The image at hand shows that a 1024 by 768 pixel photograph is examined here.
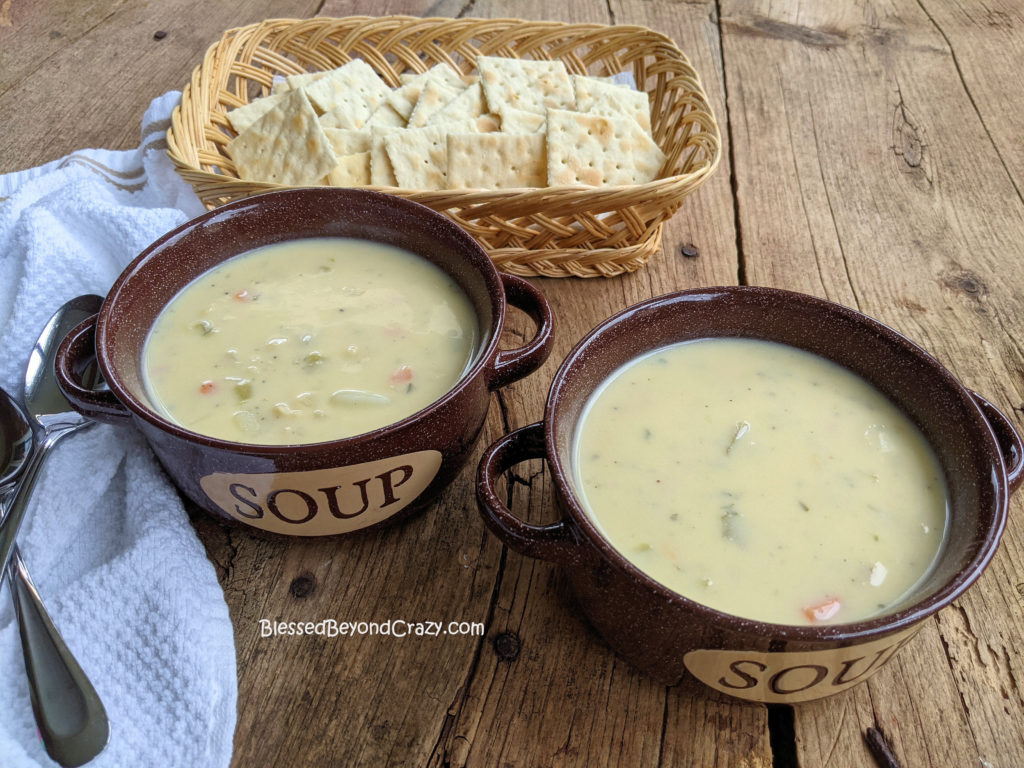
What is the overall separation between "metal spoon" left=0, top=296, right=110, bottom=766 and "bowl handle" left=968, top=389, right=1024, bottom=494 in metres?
1.02

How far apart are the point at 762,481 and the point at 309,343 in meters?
0.63

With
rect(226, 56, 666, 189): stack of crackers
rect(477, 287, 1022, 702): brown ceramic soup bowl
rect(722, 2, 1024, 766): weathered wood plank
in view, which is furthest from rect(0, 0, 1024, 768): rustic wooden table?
rect(226, 56, 666, 189): stack of crackers

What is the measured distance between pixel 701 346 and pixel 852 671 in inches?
18.0

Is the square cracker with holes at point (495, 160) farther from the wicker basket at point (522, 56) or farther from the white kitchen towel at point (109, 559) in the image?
the white kitchen towel at point (109, 559)

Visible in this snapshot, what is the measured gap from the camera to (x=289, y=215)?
1.34 meters

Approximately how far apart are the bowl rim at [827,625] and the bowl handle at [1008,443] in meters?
0.02

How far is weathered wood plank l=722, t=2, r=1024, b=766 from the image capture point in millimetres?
A: 999

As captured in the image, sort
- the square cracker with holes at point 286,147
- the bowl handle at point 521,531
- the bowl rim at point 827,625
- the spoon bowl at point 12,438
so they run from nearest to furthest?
the bowl rim at point 827,625 < the bowl handle at point 521,531 < the spoon bowl at point 12,438 < the square cracker with holes at point 286,147

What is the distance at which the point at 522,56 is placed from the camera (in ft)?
6.63

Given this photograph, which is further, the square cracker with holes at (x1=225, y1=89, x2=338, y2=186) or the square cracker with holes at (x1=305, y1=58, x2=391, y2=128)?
the square cracker with holes at (x1=305, y1=58, x2=391, y2=128)

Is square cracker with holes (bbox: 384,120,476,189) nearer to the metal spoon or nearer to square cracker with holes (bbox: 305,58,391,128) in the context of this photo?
square cracker with holes (bbox: 305,58,391,128)

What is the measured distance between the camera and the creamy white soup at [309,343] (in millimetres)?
1110

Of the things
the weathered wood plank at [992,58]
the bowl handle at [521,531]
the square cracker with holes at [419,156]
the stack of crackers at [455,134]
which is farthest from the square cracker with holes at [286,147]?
the weathered wood plank at [992,58]

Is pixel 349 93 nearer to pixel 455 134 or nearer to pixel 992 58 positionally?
pixel 455 134
